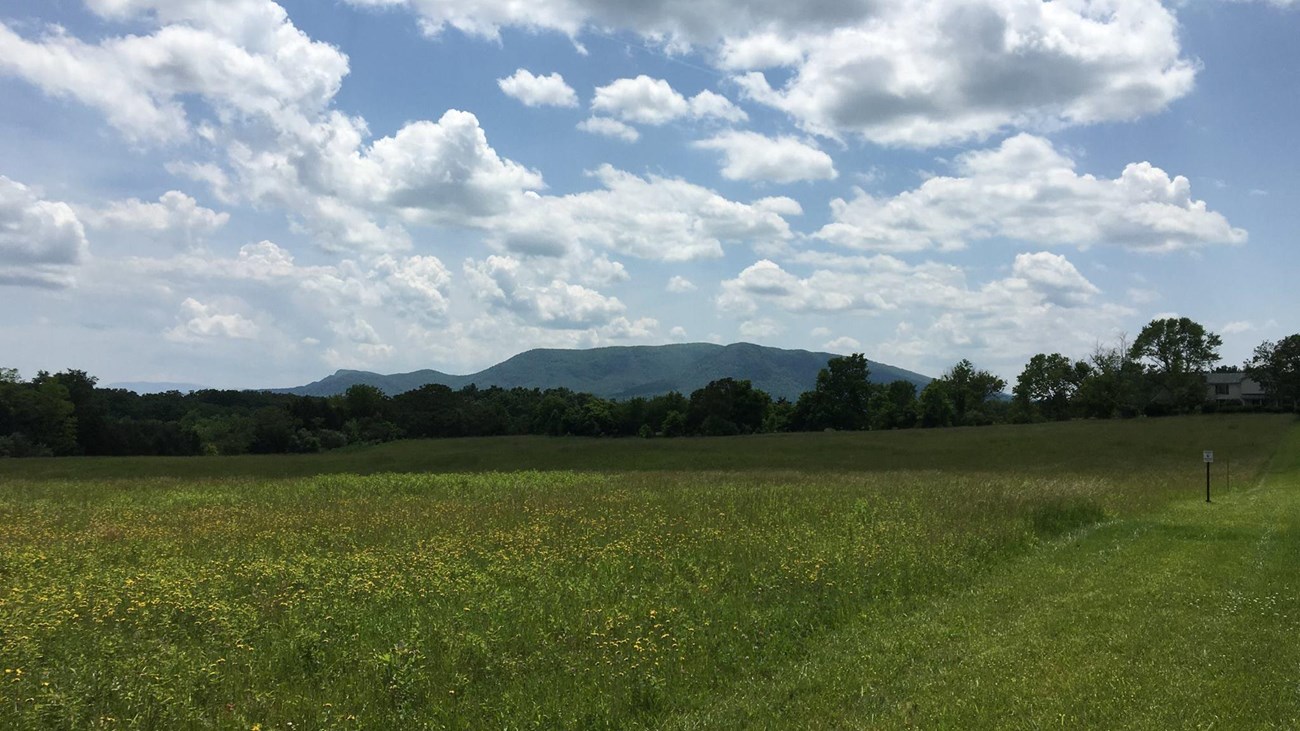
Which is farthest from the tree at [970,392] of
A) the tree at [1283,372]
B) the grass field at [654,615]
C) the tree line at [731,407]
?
the grass field at [654,615]

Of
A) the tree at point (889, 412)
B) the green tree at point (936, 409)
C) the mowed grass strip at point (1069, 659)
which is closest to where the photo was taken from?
the mowed grass strip at point (1069, 659)

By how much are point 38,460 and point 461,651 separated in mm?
63477

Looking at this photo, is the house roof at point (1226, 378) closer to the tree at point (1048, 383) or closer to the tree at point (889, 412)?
Answer: the tree at point (1048, 383)

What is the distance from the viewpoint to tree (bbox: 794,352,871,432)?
405 ft

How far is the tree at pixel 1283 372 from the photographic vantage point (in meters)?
107

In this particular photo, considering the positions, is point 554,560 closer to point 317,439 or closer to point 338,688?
point 338,688

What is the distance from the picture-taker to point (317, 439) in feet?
325

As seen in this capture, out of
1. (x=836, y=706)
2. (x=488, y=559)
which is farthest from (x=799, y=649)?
(x=488, y=559)

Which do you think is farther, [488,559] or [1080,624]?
[488,559]

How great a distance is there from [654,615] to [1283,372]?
130296 millimetres

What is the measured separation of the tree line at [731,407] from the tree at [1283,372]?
19 centimetres

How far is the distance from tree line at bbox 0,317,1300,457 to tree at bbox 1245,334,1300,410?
19 centimetres

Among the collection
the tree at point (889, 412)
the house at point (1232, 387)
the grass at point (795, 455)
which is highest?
the house at point (1232, 387)

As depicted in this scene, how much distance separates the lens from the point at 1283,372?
108812 mm
